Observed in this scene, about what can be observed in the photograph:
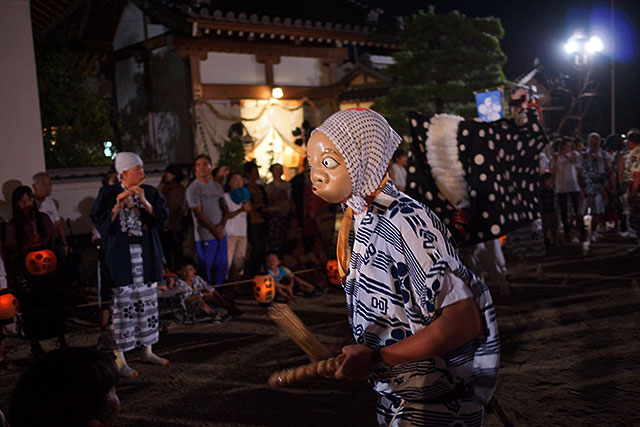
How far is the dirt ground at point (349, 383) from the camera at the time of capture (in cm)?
418

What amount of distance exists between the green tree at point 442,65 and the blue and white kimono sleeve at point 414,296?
53.7 feet

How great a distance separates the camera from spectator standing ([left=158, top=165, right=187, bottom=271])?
28.7ft

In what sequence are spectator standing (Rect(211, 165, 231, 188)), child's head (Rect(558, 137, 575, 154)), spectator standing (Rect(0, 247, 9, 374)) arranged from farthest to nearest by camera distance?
1. child's head (Rect(558, 137, 575, 154))
2. spectator standing (Rect(211, 165, 231, 188))
3. spectator standing (Rect(0, 247, 9, 374))

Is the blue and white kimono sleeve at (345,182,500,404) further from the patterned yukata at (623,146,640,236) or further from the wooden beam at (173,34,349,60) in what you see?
the wooden beam at (173,34,349,60)

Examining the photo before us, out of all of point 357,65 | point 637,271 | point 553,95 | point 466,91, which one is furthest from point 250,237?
point 553,95

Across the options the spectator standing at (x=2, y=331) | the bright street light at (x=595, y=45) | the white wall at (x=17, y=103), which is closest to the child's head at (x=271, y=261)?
the spectator standing at (x=2, y=331)

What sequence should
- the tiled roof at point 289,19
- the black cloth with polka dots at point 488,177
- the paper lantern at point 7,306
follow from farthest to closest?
the tiled roof at point 289,19
the black cloth with polka dots at point 488,177
the paper lantern at point 7,306

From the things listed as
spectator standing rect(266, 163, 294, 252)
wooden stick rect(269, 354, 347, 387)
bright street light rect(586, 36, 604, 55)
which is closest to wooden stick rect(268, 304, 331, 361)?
wooden stick rect(269, 354, 347, 387)

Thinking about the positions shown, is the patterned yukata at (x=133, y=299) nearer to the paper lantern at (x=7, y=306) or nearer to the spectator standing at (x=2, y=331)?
the paper lantern at (x=7, y=306)

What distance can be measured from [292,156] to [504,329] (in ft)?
38.5

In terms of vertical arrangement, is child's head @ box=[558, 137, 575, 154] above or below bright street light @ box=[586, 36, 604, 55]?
below

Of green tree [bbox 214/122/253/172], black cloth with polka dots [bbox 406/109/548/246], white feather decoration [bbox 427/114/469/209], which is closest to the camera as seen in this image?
black cloth with polka dots [bbox 406/109/548/246]

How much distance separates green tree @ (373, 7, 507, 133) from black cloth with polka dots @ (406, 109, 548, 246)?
11050 mm

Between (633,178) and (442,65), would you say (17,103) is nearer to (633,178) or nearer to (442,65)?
(633,178)
